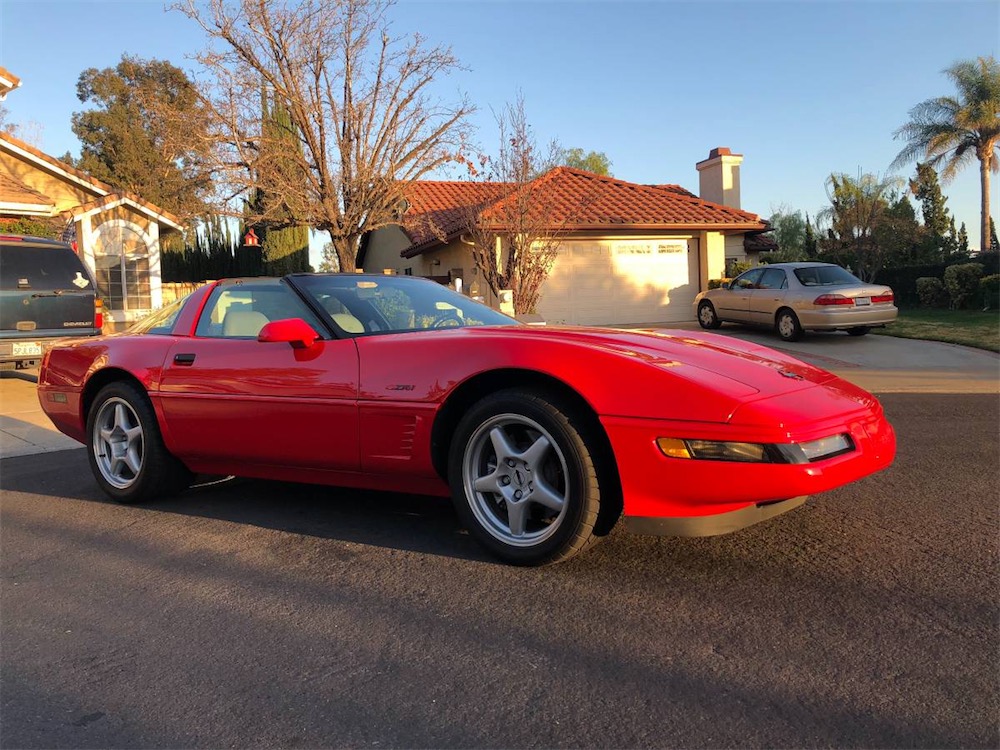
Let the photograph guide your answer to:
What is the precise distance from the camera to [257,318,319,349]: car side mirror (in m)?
3.72

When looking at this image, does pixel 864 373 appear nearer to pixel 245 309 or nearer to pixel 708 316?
pixel 708 316

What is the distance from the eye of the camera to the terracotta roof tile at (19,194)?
15.2 meters

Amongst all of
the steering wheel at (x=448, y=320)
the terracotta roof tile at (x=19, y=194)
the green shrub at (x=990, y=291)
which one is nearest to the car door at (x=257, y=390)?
the steering wheel at (x=448, y=320)

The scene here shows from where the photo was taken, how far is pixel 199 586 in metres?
3.28

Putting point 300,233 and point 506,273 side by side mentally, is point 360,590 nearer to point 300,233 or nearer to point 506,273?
point 506,273

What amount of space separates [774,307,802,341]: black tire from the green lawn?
7.05 feet

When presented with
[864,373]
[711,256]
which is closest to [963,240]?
[711,256]

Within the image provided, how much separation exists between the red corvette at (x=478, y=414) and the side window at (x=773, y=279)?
11.0 meters

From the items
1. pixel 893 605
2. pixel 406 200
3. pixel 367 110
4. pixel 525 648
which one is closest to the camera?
pixel 525 648

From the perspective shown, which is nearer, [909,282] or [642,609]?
[642,609]

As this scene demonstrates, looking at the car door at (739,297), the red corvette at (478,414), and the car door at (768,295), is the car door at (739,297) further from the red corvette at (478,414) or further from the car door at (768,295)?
the red corvette at (478,414)

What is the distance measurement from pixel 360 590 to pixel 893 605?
6.76 ft

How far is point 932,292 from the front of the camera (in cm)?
2122

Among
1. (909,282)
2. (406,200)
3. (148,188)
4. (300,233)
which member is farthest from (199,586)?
(148,188)
